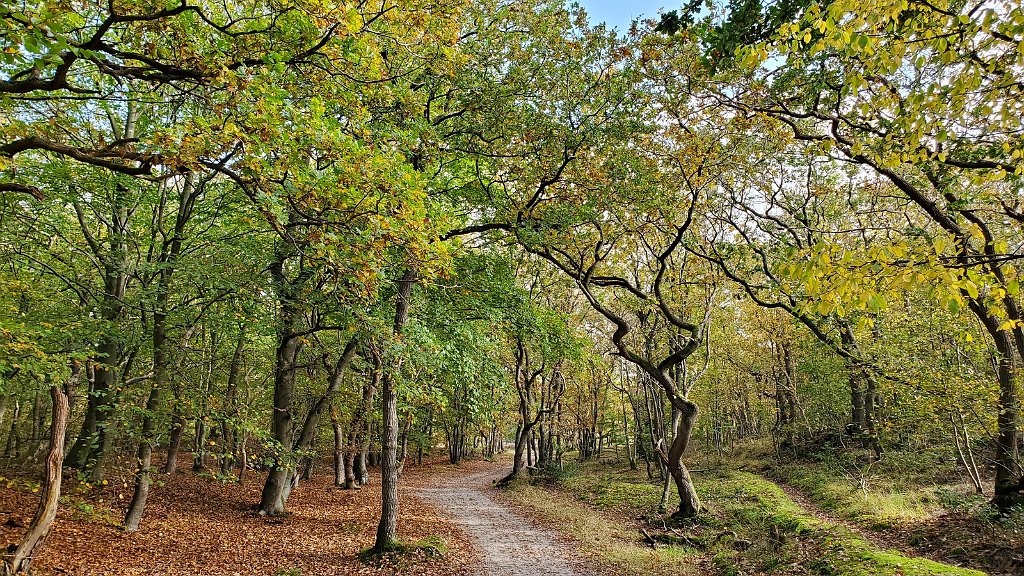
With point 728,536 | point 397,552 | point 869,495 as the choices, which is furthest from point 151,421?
point 869,495

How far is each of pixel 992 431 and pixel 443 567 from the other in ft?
37.2

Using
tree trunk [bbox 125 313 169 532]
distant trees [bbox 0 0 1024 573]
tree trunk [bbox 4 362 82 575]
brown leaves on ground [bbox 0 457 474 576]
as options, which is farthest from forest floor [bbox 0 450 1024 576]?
distant trees [bbox 0 0 1024 573]

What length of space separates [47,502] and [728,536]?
12.3 metres

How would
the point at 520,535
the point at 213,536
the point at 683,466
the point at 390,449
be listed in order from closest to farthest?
the point at 390,449
the point at 213,536
the point at 520,535
the point at 683,466

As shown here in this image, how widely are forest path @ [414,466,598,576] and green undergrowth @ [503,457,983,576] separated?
71cm

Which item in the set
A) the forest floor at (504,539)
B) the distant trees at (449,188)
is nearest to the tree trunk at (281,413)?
the distant trees at (449,188)

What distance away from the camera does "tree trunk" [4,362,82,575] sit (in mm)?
5828

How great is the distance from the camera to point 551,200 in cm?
1159

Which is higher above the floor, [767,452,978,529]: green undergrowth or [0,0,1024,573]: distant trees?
[0,0,1024,573]: distant trees

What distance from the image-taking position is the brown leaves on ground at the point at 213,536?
29.9 feet

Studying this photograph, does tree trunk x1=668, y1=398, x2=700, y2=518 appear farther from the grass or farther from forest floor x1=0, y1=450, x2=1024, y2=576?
the grass

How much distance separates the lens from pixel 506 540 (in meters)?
12.6

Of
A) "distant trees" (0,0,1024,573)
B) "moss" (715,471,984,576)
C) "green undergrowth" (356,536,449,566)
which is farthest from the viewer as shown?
"green undergrowth" (356,536,449,566)

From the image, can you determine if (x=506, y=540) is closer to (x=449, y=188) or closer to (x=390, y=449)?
(x=390, y=449)
